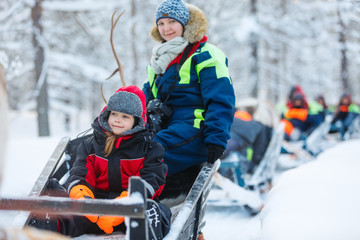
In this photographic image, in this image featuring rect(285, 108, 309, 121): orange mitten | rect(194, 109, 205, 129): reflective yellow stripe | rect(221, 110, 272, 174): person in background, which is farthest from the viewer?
rect(285, 108, 309, 121): orange mitten

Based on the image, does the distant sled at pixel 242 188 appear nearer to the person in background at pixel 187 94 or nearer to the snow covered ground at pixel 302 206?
the snow covered ground at pixel 302 206

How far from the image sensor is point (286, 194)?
8.57ft

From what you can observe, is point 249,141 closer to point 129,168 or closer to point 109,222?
point 129,168

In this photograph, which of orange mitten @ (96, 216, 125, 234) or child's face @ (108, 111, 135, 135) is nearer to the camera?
orange mitten @ (96, 216, 125, 234)

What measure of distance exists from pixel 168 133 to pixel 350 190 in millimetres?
1435

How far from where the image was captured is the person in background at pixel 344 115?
413 inches

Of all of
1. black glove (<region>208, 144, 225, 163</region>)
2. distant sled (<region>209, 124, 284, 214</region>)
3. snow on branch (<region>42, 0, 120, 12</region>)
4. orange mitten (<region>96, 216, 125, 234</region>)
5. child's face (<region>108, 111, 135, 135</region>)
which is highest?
snow on branch (<region>42, 0, 120, 12</region>)

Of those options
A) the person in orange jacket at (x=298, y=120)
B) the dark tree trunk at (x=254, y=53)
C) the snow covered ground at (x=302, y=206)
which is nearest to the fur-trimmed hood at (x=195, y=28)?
the snow covered ground at (x=302, y=206)

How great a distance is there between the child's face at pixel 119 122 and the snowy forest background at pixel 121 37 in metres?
3.48

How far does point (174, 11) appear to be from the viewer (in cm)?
300

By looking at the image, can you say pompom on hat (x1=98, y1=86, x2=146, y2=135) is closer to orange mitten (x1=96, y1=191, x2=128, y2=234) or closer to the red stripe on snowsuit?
the red stripe on snowsuit

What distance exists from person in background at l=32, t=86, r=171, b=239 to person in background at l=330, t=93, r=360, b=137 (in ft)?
30.5

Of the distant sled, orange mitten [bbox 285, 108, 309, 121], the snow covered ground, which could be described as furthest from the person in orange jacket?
the snow covered ground

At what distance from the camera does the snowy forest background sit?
350 inches
